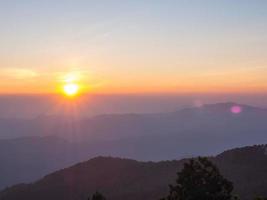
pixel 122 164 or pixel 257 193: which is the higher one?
pixel 122 164

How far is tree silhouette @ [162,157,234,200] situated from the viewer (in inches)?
608

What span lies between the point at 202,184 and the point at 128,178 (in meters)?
38.2

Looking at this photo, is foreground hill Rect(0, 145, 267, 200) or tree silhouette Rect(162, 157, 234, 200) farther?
foreground hill Rect(0, 145, 267, 200)

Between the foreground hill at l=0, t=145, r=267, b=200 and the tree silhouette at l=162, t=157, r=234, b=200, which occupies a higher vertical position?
the foreground hill at l=0, t=145, r=267, b=200

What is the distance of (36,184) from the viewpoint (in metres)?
56.6

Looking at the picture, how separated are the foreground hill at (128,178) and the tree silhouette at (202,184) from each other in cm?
2469

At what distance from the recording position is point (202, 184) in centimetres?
1569

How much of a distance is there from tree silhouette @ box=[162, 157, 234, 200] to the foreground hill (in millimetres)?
24693

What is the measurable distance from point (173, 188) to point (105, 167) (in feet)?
140

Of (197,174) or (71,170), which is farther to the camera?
(71,170)

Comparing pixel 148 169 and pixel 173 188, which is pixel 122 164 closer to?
pixel 148 169

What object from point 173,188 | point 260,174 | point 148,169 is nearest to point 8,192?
point 148,169

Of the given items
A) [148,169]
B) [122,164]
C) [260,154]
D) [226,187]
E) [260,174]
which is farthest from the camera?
[122,164]

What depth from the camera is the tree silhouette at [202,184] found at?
15.4 meters
